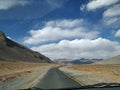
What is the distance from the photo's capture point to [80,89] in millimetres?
10023

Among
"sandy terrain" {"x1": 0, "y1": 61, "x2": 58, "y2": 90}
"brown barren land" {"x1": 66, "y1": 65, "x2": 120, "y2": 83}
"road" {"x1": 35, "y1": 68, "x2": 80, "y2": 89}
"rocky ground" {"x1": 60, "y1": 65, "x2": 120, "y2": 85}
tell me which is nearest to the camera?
"road" {"x1": 35, "y1": 68, "x2": 80, "y2": 89}

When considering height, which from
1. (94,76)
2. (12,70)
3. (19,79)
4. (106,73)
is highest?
(12,70)

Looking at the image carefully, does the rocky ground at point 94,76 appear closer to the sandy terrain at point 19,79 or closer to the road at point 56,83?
the road at point 56,83

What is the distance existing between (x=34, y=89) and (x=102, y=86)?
229 centimetres

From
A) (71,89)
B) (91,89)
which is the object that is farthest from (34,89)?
(91,89)

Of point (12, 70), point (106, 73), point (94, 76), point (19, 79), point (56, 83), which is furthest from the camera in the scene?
point (12, 70)

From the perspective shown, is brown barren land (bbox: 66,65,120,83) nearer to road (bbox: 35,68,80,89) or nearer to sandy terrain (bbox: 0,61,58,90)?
road (bbox: 35,68,80,89)

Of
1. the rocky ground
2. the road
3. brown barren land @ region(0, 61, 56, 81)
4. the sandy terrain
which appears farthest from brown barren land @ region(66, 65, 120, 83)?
brown barren land @ region(0, 61, 56, 81)

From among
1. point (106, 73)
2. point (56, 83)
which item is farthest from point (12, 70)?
point (56, 83)

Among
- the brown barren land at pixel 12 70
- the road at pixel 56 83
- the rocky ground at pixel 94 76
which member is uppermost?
the brown barren land at pixel 12 70

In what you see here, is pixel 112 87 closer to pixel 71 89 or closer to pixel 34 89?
pixel 71 89

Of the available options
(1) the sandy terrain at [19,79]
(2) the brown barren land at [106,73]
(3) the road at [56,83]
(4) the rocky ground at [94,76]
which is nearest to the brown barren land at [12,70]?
(1) the sandy terrain at [19,79]

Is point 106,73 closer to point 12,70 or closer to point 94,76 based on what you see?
point 94,76

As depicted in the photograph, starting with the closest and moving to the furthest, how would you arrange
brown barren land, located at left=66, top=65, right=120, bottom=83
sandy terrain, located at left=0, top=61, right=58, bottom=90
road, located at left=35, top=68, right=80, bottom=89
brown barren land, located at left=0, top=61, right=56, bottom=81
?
road, located at left=35, top=68, right=80, bottom=89 < sandy terrain, located at left=0, top=61, right=58, bottom=90 < brown barren land, located at left=66, top=65, right=120, bottom=83 < brown barren land, located at left=0, top=61, right=56, bottom=81
